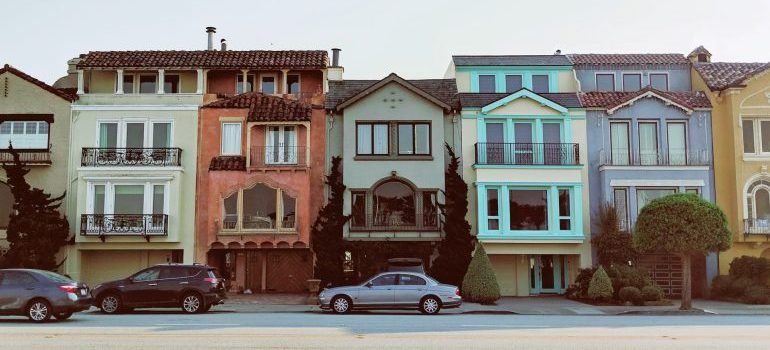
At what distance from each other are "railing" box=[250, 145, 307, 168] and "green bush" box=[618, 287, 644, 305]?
13910mm

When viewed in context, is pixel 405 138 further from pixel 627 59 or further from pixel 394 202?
pixel 627 59

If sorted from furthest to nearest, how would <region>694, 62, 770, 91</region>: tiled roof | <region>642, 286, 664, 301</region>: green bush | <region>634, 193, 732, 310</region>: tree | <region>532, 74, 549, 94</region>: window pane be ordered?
<region>532, 74, 549, 94</region>: window pane
<region>694, 62, 770, 91</region>: tiled roof
<region>642, 286, 664, 301</region>: green bush
<region>634, 193, 732, 310</region>: tree

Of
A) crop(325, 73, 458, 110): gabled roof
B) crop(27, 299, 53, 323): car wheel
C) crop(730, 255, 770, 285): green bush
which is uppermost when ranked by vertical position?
crop(325, 73, 458, 110): gabled roof

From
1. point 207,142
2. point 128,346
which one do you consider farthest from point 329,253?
point 128,346

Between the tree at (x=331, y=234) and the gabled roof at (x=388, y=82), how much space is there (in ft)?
9.05

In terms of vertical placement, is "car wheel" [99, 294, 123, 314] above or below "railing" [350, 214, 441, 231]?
below

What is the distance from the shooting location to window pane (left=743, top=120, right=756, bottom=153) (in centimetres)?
3478

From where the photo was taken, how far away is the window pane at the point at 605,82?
121ft

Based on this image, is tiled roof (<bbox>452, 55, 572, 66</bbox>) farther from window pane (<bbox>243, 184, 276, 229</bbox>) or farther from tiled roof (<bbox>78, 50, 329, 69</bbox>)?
window pane (<bbox>243, 184, 276, 229</bbox>)

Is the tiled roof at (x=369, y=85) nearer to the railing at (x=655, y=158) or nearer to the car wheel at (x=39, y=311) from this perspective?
the railing at (x=655, y=158)

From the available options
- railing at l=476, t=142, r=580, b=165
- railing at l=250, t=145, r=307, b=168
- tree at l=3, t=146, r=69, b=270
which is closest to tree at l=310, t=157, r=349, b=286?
railing at l=250, t=145, r=307, b=168

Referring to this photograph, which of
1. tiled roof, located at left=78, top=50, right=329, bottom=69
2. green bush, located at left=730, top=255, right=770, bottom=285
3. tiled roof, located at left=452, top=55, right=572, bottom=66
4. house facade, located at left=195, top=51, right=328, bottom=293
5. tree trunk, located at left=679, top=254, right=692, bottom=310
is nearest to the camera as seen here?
tree trunk, located at left=679, top=254, right=692, bottom=310

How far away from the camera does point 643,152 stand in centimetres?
3491

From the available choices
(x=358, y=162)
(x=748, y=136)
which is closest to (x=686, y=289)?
(x=748, y=136)
